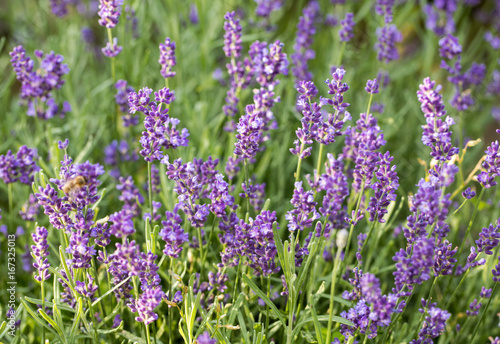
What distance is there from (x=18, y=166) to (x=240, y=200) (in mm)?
937

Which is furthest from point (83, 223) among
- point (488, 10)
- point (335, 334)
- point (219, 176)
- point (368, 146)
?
point (488, 10)

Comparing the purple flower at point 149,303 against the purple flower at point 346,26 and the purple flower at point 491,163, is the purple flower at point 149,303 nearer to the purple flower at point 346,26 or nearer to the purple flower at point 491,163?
the purple flower at point 491,163

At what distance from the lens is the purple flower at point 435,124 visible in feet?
4.77

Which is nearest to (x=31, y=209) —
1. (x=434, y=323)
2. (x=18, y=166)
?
(x=18, y=166)

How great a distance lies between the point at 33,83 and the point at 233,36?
0.83 metres

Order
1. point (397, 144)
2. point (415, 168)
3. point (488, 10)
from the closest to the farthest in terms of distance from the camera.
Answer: point (415, 168) < point (397, 144) < point (488, 10)

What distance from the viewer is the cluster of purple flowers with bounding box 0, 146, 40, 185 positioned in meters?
1.87

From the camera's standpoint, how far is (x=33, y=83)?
6.86 feet

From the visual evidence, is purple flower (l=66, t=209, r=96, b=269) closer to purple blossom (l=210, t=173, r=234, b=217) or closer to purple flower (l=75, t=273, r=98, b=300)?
purple flower (l=75, t=273, r=98, b=300)

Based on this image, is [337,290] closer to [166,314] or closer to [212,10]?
[166,314]

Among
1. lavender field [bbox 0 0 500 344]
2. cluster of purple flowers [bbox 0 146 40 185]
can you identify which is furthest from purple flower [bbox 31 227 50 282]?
cluster of purple flowers [bbox 0 146 40 185]

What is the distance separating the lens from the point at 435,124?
1479 millimetres

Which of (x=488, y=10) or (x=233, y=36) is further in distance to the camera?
(x=488, y=10)

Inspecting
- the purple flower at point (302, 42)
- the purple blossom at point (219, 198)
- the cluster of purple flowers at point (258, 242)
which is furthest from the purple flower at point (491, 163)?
the purple flower at point (302, 42)
